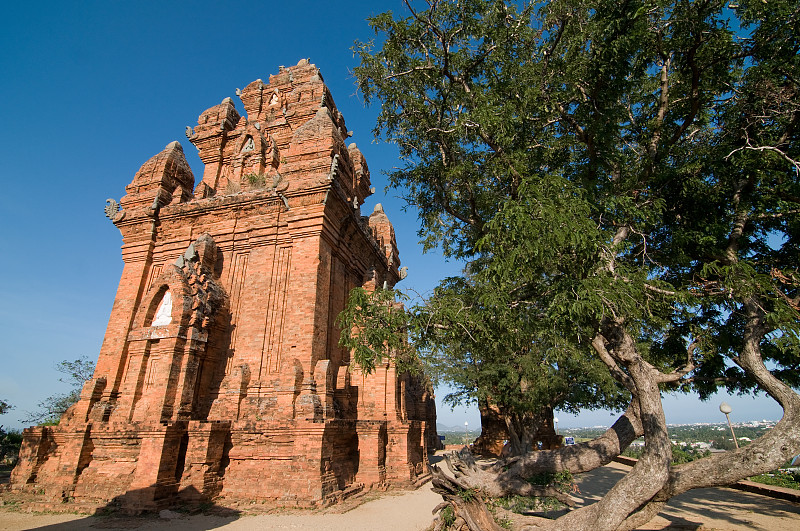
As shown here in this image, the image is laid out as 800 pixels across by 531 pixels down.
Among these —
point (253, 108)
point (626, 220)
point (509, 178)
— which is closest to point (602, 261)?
point (626, 220)

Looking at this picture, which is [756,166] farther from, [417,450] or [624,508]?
[417,450]

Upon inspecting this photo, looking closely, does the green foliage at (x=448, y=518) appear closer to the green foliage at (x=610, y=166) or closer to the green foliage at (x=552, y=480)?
the green foliage at (x=552, y=480)

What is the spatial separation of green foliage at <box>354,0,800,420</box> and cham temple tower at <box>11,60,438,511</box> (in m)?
3.97

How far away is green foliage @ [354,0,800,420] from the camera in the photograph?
621 centimetres

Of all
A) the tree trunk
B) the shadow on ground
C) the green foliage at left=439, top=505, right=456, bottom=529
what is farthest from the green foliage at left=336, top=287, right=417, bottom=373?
the tree trunk

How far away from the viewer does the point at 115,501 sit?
959 cm

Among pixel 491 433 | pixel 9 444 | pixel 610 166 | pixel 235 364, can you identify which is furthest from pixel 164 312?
pixel 491 433

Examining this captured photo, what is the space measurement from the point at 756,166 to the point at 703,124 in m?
1.50

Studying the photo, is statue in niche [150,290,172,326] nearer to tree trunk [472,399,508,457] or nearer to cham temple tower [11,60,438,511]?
cham temple tower [11,60,438,511]

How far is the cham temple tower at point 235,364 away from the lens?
32.5 ft

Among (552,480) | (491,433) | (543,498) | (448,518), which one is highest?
(491,433)

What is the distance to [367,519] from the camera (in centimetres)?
902

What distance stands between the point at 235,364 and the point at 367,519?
5.43 m

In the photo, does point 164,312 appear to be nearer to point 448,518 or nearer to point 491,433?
point 448,518
